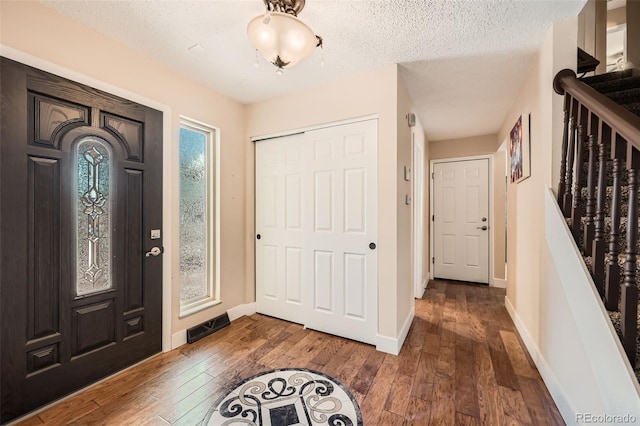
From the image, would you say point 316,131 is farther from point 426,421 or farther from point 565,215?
point 426,421

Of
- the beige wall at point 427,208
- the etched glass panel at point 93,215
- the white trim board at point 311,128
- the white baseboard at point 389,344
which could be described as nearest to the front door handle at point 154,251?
the etched glass panel at point 93,215

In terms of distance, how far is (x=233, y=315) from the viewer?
2.86 m

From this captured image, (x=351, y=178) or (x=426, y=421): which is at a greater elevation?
(x=351, y=178)

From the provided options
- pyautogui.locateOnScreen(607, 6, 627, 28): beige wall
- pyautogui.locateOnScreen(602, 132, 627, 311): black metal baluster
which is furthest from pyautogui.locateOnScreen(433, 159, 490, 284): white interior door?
pyautogui.locateOnScreen(602, 132, 627, 311): black metal baluster

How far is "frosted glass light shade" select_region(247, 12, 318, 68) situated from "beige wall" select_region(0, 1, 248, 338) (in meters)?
1.27

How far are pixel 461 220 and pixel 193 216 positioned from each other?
4016mm

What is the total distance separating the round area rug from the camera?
4.83 ft

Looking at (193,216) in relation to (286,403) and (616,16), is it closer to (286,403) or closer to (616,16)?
(286,403)

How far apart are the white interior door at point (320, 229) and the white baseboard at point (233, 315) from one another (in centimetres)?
10

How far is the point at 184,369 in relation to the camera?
6.46ft

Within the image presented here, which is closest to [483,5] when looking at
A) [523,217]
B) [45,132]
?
[523,217]

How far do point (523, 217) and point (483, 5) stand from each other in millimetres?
1801

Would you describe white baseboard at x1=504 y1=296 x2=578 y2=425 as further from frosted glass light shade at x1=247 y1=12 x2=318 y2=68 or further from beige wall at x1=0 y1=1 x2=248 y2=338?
beige wall at x1=0 y1=1 x2=248 y2=338

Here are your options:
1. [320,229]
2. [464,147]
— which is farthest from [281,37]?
[464,147]
